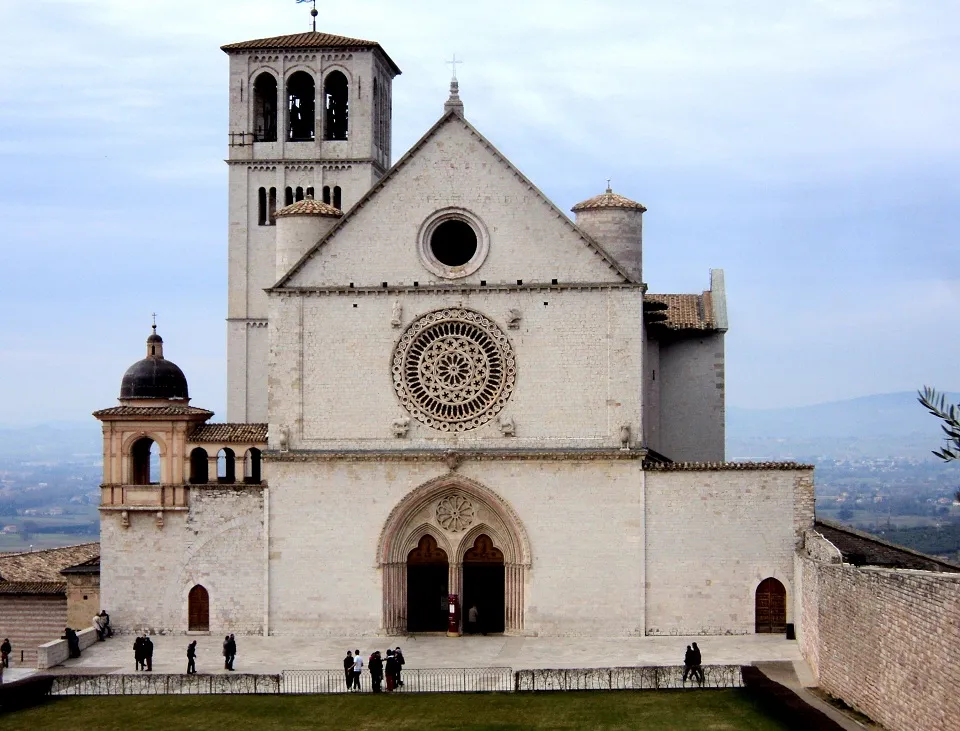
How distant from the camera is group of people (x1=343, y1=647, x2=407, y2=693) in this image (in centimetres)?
4092

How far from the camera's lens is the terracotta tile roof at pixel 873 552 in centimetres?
4806

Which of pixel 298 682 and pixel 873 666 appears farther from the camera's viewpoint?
pixel 298 682

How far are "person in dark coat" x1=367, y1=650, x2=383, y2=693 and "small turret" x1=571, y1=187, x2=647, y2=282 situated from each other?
13683 millimetres

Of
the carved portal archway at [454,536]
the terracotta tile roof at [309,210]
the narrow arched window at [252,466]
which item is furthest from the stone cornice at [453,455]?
the terracotta tile roof at [309,210]

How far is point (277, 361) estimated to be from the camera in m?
48.7

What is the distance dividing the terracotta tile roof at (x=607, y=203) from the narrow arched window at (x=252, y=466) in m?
11.5

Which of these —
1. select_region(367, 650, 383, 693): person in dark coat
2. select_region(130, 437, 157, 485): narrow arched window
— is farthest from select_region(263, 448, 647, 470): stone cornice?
select_region(367, 650, 383, 693): person in dark coat

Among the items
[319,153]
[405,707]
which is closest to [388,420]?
[405,707]

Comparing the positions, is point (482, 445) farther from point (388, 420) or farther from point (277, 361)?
point (277, 361)

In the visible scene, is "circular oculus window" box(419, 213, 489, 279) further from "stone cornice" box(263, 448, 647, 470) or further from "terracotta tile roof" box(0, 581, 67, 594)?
"terracotta tile roof" box(0, 581, 67, 594)

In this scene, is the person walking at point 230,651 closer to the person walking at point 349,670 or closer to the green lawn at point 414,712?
the green lawn at point 414,712

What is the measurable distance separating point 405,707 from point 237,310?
956 inches

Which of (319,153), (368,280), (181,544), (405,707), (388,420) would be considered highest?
(319,153)

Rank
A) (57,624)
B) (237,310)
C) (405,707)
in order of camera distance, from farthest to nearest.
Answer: (237,310), (57,624), (405,707)
